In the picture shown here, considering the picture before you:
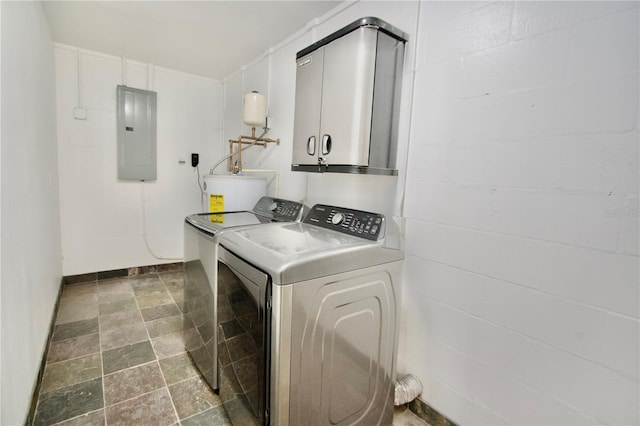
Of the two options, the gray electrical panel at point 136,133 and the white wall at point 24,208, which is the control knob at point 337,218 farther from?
the gray electrical panel at point 136,133

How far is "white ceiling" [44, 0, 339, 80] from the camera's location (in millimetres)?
1977

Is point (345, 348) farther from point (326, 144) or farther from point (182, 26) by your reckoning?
point (182, 26)

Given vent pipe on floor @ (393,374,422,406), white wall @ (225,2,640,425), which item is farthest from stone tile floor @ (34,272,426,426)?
white wall @ (225,2,640,425)

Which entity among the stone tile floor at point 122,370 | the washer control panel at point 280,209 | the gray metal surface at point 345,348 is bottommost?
the stone tile floor at point 122,370

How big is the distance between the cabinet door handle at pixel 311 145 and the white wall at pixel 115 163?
235 centimetres

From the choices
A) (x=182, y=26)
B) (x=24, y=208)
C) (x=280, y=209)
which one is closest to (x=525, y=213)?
(x=280, y=209)

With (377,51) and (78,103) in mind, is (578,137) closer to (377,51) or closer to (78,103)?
(377,51)

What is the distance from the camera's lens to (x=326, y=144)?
1.56m

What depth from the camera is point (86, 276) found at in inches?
122

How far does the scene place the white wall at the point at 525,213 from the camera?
0.92 metres

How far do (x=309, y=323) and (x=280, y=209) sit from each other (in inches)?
44.1

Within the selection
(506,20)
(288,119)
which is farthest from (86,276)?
(506,20)

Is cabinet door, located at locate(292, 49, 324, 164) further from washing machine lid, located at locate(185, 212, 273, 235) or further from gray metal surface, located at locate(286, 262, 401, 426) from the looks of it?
gray metal surface, located at locate(286, 262, 401, 426)

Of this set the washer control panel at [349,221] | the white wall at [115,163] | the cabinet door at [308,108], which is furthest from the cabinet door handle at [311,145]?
the white wall at [115,163]
